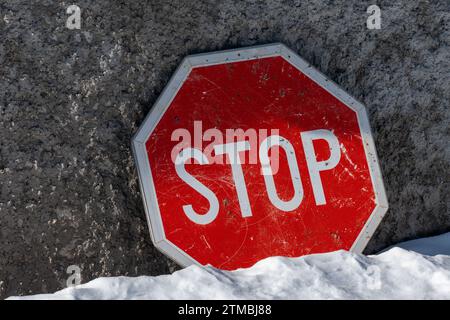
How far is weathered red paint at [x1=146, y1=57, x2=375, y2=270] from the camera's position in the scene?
166cm

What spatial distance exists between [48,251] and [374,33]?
93 cm

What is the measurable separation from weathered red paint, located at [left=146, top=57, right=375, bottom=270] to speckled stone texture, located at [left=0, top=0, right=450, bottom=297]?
0.27ft

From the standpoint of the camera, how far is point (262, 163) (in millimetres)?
1720

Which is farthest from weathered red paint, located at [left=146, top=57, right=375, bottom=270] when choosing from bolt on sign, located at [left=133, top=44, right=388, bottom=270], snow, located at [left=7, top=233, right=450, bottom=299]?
snow, located at [left=7, top=233, right=450, bottom=299]

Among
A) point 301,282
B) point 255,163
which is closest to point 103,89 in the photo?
point 255,163

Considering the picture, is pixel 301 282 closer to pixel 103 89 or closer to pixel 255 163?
pixel 255 163

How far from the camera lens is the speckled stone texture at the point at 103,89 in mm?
1624

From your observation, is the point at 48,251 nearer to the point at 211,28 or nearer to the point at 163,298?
the point at 163,298

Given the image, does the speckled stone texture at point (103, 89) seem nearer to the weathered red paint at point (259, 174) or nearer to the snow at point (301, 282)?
the weathered red paint at point (259, 174)

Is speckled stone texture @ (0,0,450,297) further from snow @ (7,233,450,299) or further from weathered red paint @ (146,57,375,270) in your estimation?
snow @ (7,233,450,299)

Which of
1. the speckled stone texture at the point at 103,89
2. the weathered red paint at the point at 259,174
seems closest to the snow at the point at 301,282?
the weathered red paint at the point at 259,174
